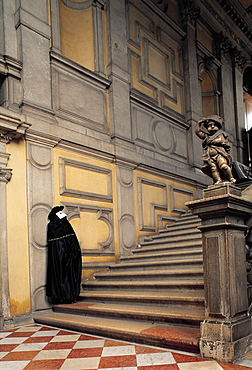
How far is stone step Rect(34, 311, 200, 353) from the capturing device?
3318mm

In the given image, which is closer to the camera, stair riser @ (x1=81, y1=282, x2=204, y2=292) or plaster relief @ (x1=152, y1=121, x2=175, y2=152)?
stair riser @ (x1=81, y1=282, x2=204, y2=292)

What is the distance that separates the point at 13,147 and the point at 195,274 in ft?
10.6

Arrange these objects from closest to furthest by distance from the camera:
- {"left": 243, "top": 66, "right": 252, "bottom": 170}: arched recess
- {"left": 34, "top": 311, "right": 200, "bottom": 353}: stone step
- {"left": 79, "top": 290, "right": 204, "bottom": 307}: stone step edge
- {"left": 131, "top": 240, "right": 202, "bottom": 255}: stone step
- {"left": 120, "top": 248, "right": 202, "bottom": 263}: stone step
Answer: {"left": 34, "top": 311, "right": 200, "bottom": 353}: stone step < {"left": 79, "top": 290, "right": 204, "bottom": 307}: stone step edge < {"left": 120, "top": 248, "right": 202, "bottom": 263}: stone step < {"left": 131, "top": 240, "right": 202, "bottom": 255}: stone step < {"left": 243, "top": 66, "right": 252, "bottom": 170}: arched recess

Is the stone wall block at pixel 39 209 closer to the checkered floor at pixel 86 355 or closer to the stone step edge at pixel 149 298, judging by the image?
the stone step edge at pixel 149 298

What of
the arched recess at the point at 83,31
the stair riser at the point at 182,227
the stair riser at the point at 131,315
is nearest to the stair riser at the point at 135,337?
the stair riser at the point at 131,315

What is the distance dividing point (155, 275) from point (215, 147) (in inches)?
85.0

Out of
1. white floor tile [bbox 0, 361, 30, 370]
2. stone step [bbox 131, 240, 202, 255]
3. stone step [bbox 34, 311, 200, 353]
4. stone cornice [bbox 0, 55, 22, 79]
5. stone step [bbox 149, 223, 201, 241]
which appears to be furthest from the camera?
stone step [bbox 149, 223, 201, 241]

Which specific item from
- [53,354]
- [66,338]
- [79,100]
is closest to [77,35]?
[79,100]

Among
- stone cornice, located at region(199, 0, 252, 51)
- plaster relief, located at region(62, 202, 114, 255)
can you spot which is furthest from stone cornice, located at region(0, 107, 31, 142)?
stone cornice, located at region(199, 0, 252, 51)

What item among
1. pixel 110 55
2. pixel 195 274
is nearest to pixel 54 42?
pixel 110 55

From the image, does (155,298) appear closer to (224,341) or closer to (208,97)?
(224,341)

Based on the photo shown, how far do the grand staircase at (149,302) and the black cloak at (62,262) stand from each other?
20 centimetres

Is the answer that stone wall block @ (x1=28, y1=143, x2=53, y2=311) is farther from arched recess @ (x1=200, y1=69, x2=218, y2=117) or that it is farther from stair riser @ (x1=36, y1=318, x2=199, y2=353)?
arched recess @ (x1=200, y1=69, x2=218, y2=117)

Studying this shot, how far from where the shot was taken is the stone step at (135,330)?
332cm
